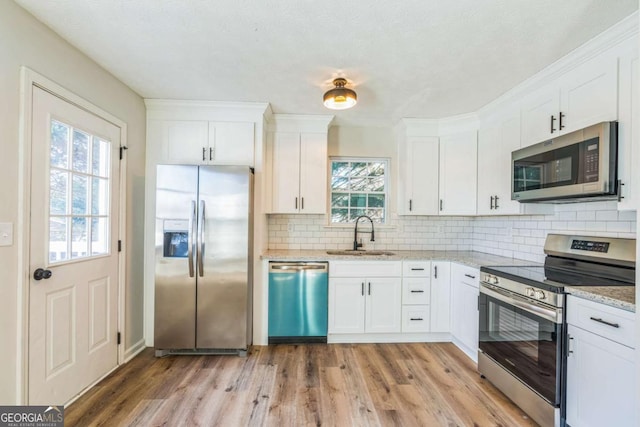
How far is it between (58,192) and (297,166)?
2027 mm

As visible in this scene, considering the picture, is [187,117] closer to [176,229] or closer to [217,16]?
[176,229]

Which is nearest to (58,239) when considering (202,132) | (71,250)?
(71,250)

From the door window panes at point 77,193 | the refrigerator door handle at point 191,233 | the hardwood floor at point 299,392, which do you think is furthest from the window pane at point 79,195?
the hardwood floor at point 299,392

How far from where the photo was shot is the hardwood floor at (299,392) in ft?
6.40

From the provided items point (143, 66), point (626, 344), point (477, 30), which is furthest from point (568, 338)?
point (143, 66)

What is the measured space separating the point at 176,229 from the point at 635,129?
3253 millimetres

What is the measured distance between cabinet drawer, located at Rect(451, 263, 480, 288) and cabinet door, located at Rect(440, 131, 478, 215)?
67 centimetres

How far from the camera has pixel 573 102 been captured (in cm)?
211

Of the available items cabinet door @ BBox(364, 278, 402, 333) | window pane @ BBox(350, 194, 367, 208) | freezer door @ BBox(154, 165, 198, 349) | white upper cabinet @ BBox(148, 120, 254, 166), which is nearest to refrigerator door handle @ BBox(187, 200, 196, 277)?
freezer door @ BBox(154, 165, 198, 349)

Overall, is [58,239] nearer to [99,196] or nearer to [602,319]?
[99,196]

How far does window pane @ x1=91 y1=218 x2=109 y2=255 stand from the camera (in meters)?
2.30

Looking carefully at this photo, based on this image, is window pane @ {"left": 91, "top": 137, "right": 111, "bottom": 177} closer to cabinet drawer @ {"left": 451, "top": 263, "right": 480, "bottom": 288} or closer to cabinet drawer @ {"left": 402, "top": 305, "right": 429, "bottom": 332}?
cabinet drawer @ {"left": 402, "top": 305, "right": 429, "bottom": 332}

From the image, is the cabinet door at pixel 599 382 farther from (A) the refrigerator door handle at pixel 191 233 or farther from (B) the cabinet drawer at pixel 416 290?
(A) the refrigerator door handle at pixel 191 233

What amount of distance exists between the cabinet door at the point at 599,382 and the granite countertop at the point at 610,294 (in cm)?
19
